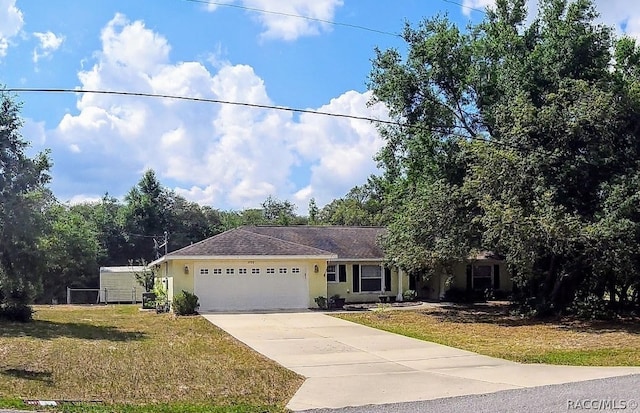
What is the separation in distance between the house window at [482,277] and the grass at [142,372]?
17953mm

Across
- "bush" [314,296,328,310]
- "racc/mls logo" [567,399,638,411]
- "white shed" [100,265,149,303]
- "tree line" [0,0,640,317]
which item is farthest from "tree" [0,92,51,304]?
"white shed" [100,265,149,303]

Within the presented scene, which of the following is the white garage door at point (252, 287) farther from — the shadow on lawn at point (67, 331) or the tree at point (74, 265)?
the tree at point (74, 265)

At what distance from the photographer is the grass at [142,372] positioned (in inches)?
345

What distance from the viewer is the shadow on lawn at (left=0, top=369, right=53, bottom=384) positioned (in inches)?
404

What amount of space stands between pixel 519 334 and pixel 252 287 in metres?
12.1

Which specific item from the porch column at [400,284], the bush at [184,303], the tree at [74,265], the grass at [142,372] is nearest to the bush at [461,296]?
the porch column at [400,284]

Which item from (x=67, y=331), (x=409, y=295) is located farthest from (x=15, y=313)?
(x=409, y=295)

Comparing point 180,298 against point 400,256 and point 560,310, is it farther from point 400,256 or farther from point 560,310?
point 560,310

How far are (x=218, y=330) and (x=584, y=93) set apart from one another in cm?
1348

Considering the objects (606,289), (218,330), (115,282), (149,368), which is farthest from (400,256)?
(115,282)

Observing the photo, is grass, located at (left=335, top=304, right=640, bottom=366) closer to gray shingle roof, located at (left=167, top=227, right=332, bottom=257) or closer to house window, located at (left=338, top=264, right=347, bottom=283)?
gray shingle roof, located at (left=167, top=227, right=332, bottom=257)

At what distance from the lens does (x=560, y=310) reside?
75.3 feet

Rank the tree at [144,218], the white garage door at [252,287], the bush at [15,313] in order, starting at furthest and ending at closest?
the tree at [144,218], the white garage door at [252,287], the bush at [15,313]

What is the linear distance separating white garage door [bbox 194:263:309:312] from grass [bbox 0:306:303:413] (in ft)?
25.1
